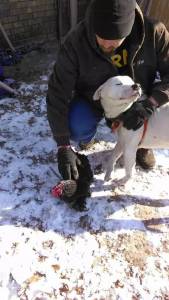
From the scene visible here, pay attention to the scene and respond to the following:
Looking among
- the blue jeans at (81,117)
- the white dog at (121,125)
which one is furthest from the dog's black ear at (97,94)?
the blue jeans at (81,117)

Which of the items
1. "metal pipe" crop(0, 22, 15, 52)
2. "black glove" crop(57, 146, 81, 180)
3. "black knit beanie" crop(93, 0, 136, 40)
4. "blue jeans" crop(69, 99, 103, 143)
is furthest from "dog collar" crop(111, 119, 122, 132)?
"metal pipe" crop(0, 22, 15, 52)

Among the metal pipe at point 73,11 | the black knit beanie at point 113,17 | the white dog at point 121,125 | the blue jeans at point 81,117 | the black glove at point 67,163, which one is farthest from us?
the metal pipe at point 73,11

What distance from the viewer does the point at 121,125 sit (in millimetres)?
3270

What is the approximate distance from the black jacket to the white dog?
18 centimetres

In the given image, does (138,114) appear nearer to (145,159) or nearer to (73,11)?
(145,159)

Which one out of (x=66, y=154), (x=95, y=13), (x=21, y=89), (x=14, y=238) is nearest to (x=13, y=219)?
(x=14, y=238)

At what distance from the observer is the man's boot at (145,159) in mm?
3779

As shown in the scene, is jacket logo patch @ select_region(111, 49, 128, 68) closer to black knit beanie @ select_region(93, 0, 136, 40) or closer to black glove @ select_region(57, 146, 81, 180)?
black knit beanie @ select_region(93, 0, 136, 40)

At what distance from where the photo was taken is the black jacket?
302 centimetres

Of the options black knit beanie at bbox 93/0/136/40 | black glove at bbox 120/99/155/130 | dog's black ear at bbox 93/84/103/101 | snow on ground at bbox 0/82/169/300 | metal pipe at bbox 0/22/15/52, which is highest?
black knit beanie at bbox 93/0/136/40

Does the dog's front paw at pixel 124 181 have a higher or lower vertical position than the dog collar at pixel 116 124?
lower

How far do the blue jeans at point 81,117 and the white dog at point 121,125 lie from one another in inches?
9.8

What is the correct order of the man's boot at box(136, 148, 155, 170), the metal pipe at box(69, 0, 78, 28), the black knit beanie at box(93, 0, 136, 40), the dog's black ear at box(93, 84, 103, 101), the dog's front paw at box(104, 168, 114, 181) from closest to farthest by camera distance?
the black knit beanie at box(93, 0, 136, 40) → the dog's black ear at box(93, 84, 103, 101) → the dog's front paw at box(104, 168, 114, 181) → the man's boot at box(136, 148, 155, 170) → the metal pipe at box(69, 0, 78, 28)

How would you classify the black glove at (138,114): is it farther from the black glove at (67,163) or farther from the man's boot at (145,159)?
the man's boot at (145,159)
